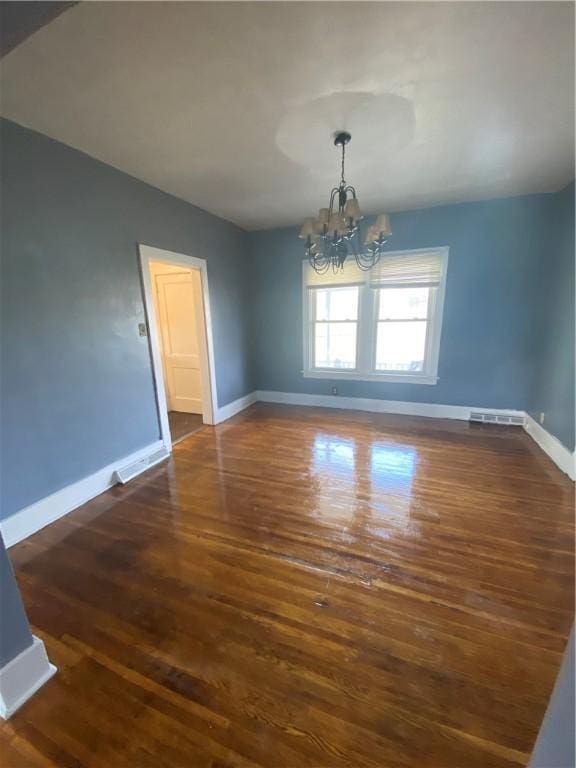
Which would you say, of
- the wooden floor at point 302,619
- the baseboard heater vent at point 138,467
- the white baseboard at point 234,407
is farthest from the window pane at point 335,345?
the baseboard heater vent at point 138,467

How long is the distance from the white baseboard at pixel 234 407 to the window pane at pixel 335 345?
126 centimetres

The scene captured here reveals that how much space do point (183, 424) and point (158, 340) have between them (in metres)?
1.28

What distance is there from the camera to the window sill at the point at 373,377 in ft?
14.0

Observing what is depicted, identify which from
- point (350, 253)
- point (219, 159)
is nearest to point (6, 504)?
point (219, 159)

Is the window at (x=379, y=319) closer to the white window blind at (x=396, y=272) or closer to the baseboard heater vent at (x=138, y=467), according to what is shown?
the white window blind at (x=396, y=272)

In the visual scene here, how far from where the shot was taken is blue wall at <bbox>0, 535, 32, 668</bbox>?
1.12 metres

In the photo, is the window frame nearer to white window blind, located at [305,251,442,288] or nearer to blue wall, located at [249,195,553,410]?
white window blind, located at [305,251,442,288]

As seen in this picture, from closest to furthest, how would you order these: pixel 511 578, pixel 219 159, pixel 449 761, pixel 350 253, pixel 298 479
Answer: pixel 449 761, pixel 511 578, pixel 219 159, pixel 298 479, pixel 350 253

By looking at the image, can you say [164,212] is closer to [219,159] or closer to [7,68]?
[219,159]

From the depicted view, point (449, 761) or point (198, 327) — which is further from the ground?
point (198, 327)

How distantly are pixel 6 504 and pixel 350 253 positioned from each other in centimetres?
432

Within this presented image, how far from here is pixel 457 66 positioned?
1.59 metres

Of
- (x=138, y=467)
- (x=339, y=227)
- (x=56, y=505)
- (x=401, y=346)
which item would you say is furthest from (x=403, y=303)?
(x=56, y=505)

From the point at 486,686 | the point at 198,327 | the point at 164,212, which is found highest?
the point at 164,212
